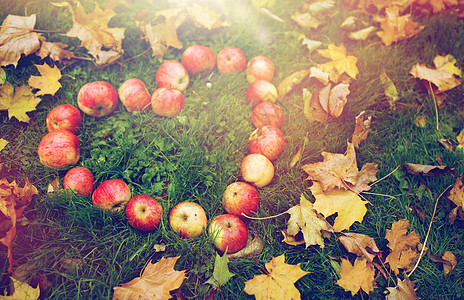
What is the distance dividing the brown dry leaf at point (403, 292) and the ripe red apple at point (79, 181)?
2.05 meters

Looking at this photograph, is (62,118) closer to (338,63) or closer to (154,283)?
(154,283)

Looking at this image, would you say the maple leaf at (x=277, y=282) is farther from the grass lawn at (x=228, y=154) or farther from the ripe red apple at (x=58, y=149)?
the ripe red apple at (x=58, y=149)

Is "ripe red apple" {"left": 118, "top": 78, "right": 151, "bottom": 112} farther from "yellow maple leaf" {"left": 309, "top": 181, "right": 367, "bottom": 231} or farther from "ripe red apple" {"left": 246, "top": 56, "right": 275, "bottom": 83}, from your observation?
"yellow maple leaf" {"left": 309, "top": 181, "right": 367, "bottom": 231}

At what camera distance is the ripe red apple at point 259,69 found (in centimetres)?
268

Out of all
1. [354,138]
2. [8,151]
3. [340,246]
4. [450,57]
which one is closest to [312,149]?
[354,138]

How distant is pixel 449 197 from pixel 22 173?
316 cm

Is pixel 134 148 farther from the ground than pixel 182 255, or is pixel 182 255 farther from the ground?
pixel 134 148

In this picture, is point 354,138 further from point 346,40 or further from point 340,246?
point 346,40

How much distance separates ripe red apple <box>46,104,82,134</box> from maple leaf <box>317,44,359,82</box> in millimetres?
2205

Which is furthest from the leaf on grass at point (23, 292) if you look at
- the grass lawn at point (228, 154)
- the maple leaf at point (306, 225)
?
the maple leaf at point (306, 225)

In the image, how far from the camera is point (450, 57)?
284 centimetres

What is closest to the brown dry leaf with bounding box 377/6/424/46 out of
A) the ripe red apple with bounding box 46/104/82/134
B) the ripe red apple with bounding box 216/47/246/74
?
the ripe red apple with bounding box 216/47/246/74

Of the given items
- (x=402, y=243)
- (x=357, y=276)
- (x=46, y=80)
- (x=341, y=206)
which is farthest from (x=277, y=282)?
(x=46, y=80)

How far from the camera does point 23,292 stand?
1585 millimetres
